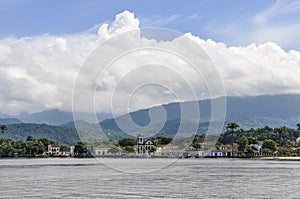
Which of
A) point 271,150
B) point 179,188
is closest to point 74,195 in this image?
point 179,188

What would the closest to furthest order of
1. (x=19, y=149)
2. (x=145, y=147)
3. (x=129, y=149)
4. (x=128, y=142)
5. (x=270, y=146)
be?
(x=270, y=146)
(x=19, y=149)
(x=128, y=142)
(x=145, y=147)
(x=129, y=149)

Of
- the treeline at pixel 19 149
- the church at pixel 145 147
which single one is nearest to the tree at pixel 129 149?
the church at pixel 145 147

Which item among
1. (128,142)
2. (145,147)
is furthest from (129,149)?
(145,147)

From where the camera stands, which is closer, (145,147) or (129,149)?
(145,147)

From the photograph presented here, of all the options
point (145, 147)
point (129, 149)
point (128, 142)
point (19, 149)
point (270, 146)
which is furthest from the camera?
point (129, 149)

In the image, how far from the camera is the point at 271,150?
541ft

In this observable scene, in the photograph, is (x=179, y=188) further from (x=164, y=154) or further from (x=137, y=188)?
(x=164, y=154)

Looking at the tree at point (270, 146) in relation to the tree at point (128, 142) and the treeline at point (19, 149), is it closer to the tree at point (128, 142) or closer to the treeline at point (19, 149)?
the tree at point (128, 142)

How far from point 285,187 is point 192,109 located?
12145 mm

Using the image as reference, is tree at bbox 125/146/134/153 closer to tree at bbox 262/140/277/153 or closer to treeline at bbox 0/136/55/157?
treeline at bbox 0/136/55/157

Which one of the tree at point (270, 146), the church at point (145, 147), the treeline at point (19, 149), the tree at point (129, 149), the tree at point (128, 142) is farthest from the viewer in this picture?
the tree at point (129, 149)

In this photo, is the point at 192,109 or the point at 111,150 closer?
the point at 192,109

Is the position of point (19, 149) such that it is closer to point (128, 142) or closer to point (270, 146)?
point (128, 142)

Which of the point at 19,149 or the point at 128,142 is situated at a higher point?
the point at 128,142
